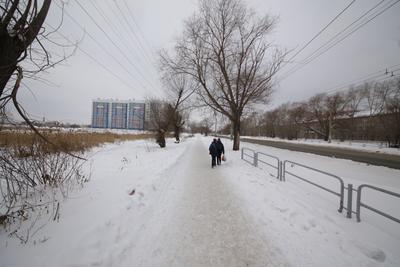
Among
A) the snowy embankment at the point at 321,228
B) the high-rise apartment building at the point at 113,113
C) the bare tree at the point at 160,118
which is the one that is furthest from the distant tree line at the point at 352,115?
the high-rise apartment building at the point at 113,113

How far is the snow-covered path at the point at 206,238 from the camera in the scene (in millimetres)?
2826

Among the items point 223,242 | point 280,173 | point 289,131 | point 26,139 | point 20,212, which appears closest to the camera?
point 223,242

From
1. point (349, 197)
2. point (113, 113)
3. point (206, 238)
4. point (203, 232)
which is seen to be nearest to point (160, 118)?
point (203, 232)

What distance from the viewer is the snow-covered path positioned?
2826mm

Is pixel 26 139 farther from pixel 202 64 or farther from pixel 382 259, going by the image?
pixel 202 64

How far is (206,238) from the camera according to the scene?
3371 millimetres

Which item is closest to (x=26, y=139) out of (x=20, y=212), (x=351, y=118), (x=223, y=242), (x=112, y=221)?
(x=20, y=212)

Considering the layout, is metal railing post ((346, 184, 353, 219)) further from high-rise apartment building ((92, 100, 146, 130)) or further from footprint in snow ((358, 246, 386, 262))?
high-rise apartment building ((92, 100, 146, 130))

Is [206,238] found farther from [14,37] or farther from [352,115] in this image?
[352,115]

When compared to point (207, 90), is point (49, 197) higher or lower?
lower

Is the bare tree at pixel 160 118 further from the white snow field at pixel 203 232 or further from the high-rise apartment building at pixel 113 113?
the high-rise apartment building at pixel 113 113

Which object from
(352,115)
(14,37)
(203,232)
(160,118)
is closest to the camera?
(14,37)

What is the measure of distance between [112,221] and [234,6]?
763 inches

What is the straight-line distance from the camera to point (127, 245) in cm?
308
